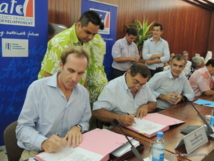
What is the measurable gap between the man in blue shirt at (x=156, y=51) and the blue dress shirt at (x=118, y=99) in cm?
233

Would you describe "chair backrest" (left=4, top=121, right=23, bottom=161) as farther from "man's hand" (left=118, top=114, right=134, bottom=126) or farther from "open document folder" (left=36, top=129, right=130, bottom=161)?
"man's hand" (left=118, top=114, right=134, bottom=126)

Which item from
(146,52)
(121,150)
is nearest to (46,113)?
(121,150)

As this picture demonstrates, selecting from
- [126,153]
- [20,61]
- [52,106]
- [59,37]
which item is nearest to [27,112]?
[52,106]

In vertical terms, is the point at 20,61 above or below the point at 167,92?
above

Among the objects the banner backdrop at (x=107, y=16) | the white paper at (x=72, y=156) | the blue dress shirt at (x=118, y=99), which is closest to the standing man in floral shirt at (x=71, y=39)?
the blue dress shirt at (x=118, y=99)

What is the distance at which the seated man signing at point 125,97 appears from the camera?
6.00 feet

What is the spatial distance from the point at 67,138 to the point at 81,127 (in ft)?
0.74

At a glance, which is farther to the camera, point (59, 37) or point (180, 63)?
point (180, 63)

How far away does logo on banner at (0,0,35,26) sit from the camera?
7.16ft

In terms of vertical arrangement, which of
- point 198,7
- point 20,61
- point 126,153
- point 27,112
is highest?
point 198,7

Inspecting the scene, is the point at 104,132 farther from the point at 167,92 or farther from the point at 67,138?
the point at 167,92

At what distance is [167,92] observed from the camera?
2.70 meters

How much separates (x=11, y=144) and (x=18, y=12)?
4.91 ft

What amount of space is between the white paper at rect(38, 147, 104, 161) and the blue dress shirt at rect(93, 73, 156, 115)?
2.39ft
